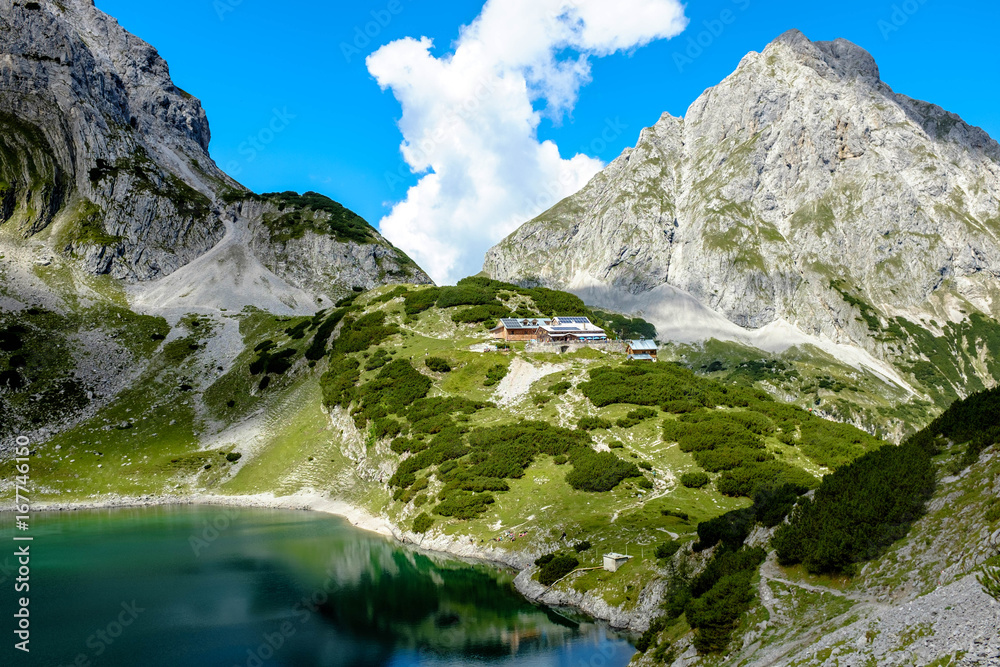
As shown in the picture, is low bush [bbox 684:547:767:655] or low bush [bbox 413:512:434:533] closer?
low bush [bbox 684:547:767:655]

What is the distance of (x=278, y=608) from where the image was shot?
48.7m

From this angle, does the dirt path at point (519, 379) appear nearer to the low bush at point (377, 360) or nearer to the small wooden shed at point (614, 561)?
the low bush at point (377, 360)

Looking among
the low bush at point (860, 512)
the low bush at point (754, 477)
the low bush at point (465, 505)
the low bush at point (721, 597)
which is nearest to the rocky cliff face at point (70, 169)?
the low bush at point (465, 505)

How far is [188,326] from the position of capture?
149000 mm

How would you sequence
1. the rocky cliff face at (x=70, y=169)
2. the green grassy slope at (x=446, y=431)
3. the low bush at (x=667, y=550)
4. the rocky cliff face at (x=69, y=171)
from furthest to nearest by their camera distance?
the rocky cliff face at (x=70, y=169) < the rocky cliff face at (x=69, y=171) < the green grassy slope at (x=446, y=431) < the low bush at (x=667, y=550)

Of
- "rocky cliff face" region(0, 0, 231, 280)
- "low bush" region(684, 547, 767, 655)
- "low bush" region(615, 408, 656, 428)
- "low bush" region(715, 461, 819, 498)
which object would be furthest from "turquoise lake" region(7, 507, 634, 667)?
"rocky cliff face" region(0, 0, 231, 280)

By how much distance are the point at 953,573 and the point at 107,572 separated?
6422 cm

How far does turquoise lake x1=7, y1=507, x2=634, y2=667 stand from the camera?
3925cm

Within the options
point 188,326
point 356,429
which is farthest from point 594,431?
point 188,326

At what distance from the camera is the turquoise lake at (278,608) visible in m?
39.2

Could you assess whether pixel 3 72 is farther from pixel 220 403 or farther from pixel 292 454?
pixel 292 454

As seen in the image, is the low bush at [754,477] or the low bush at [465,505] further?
the low bush at [465,505]

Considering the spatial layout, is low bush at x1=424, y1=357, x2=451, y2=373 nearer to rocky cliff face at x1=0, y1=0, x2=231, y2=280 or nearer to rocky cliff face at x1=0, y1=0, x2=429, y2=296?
rocky cliff face at x1=0, y1=0, x2=429, y2=296

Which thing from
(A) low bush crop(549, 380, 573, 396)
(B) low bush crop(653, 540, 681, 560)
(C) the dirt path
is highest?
(C) the dirt path
